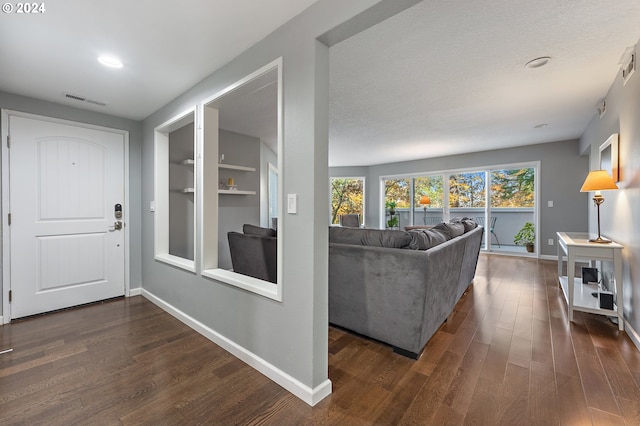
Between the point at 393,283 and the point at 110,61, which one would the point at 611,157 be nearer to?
the point at 393,283

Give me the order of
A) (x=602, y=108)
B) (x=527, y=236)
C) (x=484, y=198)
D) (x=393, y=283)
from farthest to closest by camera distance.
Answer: (x=484, y=198) < (x=527, y=236) < (x=602, y=108) < (x=393, y=283)

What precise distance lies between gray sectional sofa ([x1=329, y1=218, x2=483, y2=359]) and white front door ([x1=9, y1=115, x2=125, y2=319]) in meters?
2.91

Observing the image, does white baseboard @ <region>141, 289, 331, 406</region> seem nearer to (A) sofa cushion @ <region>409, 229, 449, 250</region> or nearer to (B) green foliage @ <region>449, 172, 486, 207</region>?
(A) sofa cushion @ <region>409, 229, 449, 250</region>

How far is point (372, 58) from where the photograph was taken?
2.43 m

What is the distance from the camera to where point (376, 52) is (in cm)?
233

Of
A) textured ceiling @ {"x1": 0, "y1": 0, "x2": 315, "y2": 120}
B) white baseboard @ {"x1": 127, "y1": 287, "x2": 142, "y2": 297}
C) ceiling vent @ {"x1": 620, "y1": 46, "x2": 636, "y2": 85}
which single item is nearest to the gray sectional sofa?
textured ceiling @ {"x1": 0, "y1": 0, "x2": 315, "y2": 120}

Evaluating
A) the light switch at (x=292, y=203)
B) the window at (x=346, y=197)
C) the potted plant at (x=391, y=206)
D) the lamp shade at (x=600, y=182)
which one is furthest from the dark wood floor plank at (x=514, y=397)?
the window at (x=346, y=197)

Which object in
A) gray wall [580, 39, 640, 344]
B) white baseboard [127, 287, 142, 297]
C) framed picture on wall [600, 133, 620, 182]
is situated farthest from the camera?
white baseboard [127, 287, 142, 297]

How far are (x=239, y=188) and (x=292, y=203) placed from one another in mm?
3248

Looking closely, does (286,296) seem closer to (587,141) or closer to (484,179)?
(587,141)

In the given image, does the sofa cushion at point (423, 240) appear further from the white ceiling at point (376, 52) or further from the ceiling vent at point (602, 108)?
the ceiling vent at point (602, 108)

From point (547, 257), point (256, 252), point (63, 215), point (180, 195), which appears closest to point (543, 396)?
point (256, 252)

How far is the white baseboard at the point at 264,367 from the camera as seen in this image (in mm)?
1640

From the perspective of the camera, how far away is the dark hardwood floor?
1.53 metres
